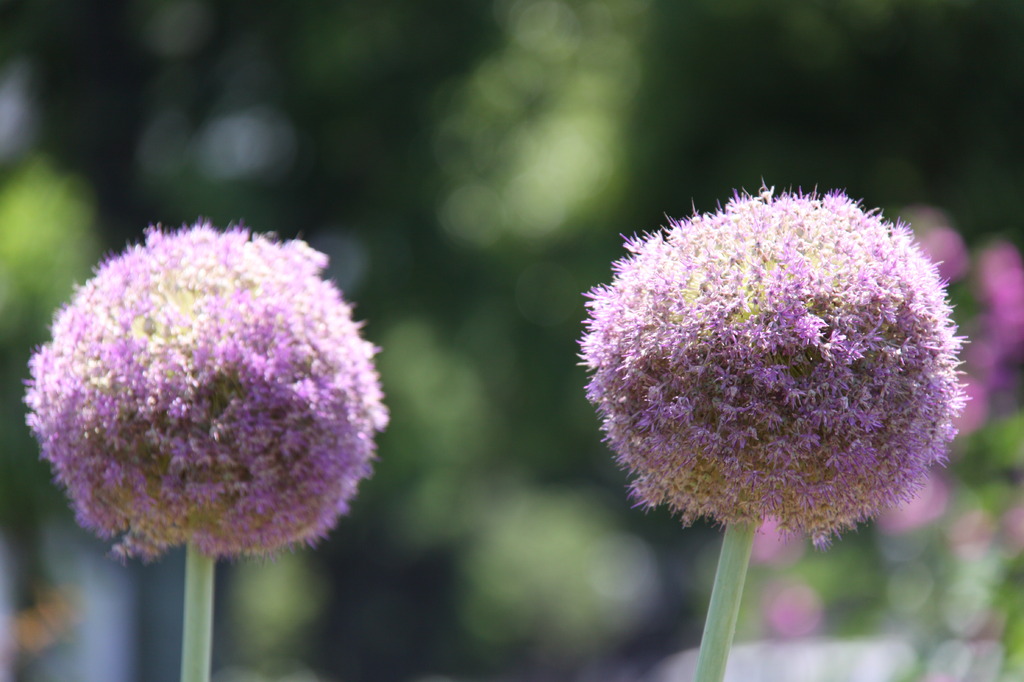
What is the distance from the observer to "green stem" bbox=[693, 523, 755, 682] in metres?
1.65

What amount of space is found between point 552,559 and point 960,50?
16298 millimetres

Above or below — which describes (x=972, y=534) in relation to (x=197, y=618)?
above

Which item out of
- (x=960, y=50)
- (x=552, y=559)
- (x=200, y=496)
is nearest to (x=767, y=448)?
(x=200, y=496)

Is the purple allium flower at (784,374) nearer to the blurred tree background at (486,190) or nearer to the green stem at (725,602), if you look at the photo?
the green stem at (725,602)

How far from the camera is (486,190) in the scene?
1069 cm

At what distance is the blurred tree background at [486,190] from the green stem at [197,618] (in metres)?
2.59

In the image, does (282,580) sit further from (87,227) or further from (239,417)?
(239,417)

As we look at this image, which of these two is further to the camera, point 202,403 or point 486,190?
point 486,190

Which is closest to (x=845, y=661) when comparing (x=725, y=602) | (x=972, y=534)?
(x=972, y=534)

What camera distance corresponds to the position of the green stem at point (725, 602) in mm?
1651

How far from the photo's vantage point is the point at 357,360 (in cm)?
200

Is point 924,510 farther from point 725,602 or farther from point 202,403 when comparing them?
point 202,403

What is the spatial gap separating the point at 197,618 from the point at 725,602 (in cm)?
99

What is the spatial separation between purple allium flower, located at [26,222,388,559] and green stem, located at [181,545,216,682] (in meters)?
0.05
